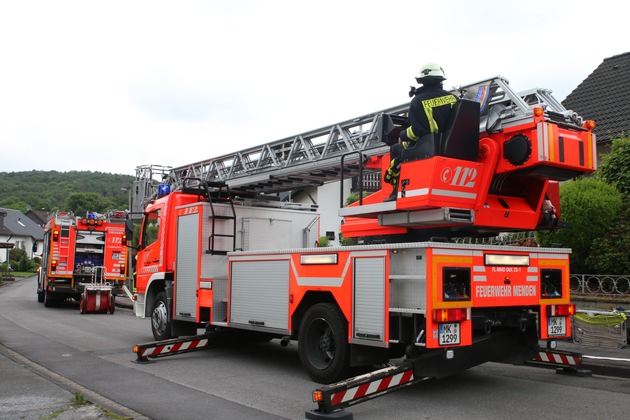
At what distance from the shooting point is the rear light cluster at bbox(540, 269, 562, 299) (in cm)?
752

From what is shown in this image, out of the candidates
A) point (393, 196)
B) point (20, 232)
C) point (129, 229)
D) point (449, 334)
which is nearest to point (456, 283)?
point (449, 334)

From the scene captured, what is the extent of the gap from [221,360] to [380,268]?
13.9ft

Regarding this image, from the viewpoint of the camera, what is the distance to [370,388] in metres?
6.07

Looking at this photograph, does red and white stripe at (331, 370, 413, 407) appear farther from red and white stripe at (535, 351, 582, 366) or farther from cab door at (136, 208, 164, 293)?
cab door at (136, 208, 164, 293)

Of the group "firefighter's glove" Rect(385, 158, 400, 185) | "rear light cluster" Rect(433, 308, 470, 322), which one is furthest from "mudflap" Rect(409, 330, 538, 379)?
"firefighter's glove" Rect(385, 158, 400, 185)

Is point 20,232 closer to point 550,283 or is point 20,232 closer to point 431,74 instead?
point 431,74

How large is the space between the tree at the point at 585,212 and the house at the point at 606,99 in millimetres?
5515

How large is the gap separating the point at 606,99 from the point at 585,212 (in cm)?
968

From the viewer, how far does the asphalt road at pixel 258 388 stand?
6.39m

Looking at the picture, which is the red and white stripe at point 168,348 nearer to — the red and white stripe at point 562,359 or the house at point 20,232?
the red and white stripe at point 562,359

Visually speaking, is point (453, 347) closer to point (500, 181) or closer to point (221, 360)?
point (500, 181)

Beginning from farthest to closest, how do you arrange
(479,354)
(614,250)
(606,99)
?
(606,99) < (614,250) < (479,354)

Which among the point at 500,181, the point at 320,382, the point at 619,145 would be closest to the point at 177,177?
the point at 320,382

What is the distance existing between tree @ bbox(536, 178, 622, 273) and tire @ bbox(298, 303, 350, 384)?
6.48 metres
